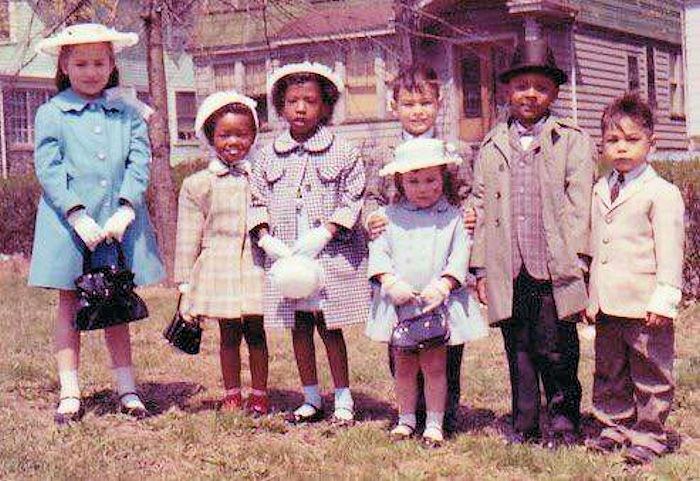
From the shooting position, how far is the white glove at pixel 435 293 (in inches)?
194

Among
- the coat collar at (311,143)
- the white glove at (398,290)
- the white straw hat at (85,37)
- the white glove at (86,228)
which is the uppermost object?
the white straw hat at (85,37)

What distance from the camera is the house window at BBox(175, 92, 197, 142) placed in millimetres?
29266

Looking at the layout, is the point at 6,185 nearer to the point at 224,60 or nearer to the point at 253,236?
the point at 224,60

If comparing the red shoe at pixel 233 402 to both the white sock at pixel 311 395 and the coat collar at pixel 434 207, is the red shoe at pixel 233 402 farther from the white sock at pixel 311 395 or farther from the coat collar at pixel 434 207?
the coat collar at pixel 434 207

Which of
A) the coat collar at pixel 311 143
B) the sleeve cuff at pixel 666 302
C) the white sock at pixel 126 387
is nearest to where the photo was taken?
the sleeve cuff at pixel 666 302

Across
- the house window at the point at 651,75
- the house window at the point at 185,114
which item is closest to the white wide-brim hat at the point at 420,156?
the house window at the point at 651,75

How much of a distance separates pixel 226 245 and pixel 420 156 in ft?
4.25

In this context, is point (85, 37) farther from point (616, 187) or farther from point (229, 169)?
point (616, 187)

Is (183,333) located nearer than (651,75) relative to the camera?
Yes

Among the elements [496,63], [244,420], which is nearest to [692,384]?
[244,420]

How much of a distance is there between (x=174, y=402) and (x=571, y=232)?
8.96 feet

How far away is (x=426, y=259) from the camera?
5027mm

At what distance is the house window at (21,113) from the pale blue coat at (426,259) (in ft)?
77.3

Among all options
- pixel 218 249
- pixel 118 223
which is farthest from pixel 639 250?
pixel 118 223
